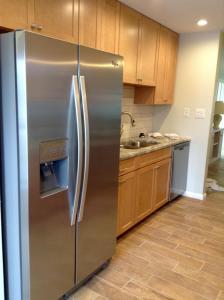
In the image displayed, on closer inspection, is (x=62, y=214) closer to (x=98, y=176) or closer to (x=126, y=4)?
(x=98, y=176)

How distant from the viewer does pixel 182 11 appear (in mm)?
2906

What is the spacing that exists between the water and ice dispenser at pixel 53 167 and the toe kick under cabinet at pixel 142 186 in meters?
0.90

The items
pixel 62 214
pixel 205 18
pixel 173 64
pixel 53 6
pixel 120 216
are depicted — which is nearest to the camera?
pixel 62 214

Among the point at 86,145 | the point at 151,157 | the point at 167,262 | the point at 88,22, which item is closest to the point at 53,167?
the point at 86,145

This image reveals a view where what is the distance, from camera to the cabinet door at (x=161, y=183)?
131 inches

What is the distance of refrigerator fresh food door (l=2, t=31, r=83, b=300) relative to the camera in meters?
1.47

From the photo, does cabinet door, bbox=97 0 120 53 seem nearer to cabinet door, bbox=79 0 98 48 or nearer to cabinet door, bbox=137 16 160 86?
cabinet door, bbox=79 0 98 48

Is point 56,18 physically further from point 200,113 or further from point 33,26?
point 200,113

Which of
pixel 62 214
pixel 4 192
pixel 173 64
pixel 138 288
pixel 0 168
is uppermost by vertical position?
pixel 173 64

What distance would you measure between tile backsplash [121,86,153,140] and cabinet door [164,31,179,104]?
14.8 inches

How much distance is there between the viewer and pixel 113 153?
7.02 feet

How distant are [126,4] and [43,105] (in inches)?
70.5

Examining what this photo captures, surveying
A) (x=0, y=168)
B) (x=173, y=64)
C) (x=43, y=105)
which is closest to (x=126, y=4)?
(x=173, y=64)

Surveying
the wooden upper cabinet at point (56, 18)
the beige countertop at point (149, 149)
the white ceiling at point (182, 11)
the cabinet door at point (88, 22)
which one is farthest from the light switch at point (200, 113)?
the wooden upper cabinet at point (56, 18)
